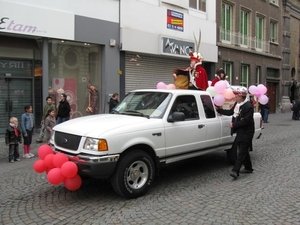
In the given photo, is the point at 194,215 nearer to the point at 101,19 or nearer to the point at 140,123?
the point at 140,123

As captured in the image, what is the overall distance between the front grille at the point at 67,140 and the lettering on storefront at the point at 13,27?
6.66 m

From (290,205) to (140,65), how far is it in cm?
1138

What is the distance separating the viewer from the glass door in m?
11.7

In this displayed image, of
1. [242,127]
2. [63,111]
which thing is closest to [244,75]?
[63,111]

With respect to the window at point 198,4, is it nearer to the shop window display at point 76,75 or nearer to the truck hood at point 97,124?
the shop window display at point 76,75

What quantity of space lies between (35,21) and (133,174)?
26.6ft

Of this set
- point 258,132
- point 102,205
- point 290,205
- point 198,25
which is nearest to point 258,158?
point 258,132

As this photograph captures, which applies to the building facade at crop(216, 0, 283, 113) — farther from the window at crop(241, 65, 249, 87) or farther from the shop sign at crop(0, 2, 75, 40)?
the shop sign at crop(0, 2, 75, 40)

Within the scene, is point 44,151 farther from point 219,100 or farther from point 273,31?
point 273,31

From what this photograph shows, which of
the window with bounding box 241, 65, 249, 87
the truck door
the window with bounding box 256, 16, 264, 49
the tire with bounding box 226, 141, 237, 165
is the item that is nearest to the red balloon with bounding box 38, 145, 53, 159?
the truck door

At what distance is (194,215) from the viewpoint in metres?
4.55

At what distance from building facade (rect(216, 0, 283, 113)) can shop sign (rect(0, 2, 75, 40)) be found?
10.5 m

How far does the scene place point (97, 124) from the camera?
17.3 feet

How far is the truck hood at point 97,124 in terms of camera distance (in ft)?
16.4
